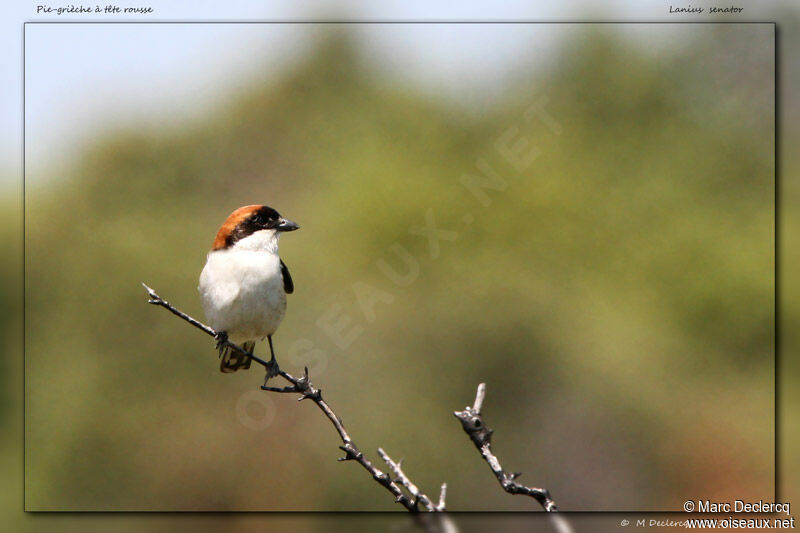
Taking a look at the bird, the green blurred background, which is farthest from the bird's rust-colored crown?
the green blurred background

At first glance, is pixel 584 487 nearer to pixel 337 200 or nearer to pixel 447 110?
pixel 447 110

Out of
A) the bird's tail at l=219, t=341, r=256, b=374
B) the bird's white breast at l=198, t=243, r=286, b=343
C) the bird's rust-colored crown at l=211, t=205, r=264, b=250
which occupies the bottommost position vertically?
the bird's tail at l=219, t=341, r=256, b=374

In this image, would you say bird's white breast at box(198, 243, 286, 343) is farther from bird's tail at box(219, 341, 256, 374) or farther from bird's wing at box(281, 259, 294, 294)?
bird's tail at box(219, 341, 256, 374)

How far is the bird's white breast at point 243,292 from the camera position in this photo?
4.48 meters

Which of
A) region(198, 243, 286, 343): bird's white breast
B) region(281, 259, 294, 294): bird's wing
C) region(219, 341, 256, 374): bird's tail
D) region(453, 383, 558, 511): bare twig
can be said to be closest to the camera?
region(453, 383, 558, 511): bare twig

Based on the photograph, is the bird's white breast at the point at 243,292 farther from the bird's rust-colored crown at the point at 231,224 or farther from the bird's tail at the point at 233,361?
the bird's tail at the point at 233,361

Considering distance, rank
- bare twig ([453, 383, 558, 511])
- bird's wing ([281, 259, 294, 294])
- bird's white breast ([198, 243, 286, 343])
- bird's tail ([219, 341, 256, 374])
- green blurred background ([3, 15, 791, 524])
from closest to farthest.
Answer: bare twig ([453, 383, 558, 511]), bird's white breast ([198, 243, 286, 343]), bird's wing ([281, 259, 294, 294]), bird's tail ([219, 341, 256, 374]), green blurred background ([3, 15, 791, 524])

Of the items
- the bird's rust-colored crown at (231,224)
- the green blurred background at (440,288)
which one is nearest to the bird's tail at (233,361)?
the bird's rust-colored crown at (231,224)

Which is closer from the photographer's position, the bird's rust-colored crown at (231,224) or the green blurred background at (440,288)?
the bird's rust-colored crown at (231,224)

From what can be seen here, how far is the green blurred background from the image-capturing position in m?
6.40

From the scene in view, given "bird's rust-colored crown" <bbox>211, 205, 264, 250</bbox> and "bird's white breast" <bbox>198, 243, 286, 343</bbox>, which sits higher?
"bird's rust-colored crown" <bbox>211, 205, 264, 250</bbox>

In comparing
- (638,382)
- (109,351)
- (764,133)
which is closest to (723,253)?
(638,382)

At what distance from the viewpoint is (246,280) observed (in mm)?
4488

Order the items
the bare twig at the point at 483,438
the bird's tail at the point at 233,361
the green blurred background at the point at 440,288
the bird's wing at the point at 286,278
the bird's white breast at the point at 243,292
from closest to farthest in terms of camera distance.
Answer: the bare twig at the point at 483,438 < the bird's white breast at the point at 243,292 < the bird's wing at the point at 286,278 < the bird's tail at the point at 233,361 < the green blurred background at the point at 440,288
